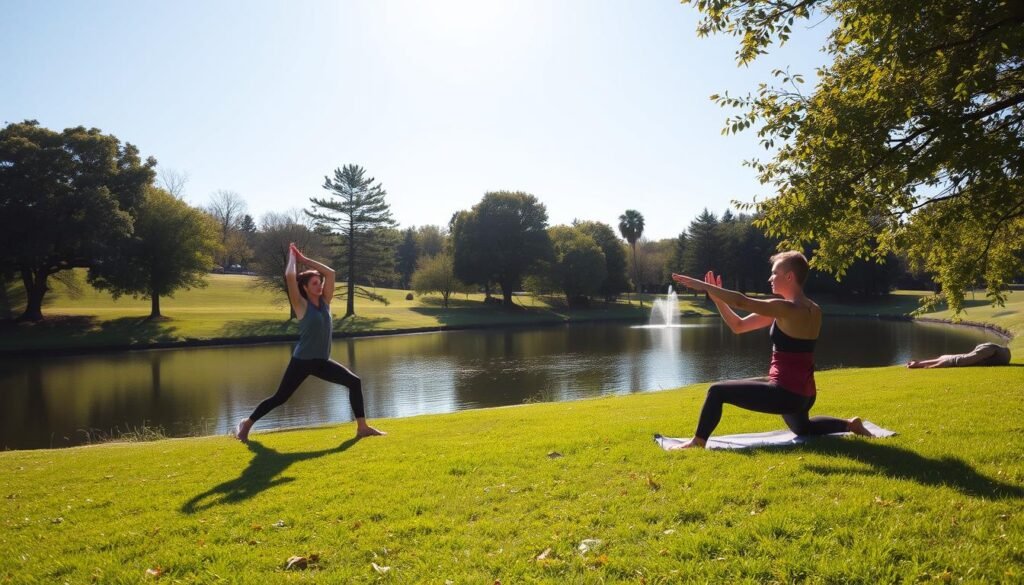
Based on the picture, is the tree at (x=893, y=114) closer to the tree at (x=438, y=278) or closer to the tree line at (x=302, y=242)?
the tree line at (x=302, y=242)

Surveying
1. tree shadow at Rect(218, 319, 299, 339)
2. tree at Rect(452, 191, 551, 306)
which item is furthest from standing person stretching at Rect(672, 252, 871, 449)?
tree at Rect(452, 191, 551, 306)

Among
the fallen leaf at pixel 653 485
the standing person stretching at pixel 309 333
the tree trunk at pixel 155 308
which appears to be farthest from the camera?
the tree trunk at pixel 155 308

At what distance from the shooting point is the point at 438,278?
68.9 metres

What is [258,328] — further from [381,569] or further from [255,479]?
[381,569]

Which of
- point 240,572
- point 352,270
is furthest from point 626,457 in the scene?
point 352,270

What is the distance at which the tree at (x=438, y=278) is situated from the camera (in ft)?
226

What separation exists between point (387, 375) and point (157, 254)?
29.8 meters

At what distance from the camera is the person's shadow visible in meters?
5.33

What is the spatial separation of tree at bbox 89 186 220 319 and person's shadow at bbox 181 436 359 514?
42.1 metres

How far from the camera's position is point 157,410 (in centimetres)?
1892

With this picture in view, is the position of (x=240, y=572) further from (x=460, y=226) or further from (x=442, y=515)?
(x=460, y=226)

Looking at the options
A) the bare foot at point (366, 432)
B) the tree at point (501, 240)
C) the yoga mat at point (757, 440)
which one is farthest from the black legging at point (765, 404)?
the tree at point (501, 240)

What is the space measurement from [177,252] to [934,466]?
50.7m

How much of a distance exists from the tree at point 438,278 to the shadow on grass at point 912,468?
6382cm
